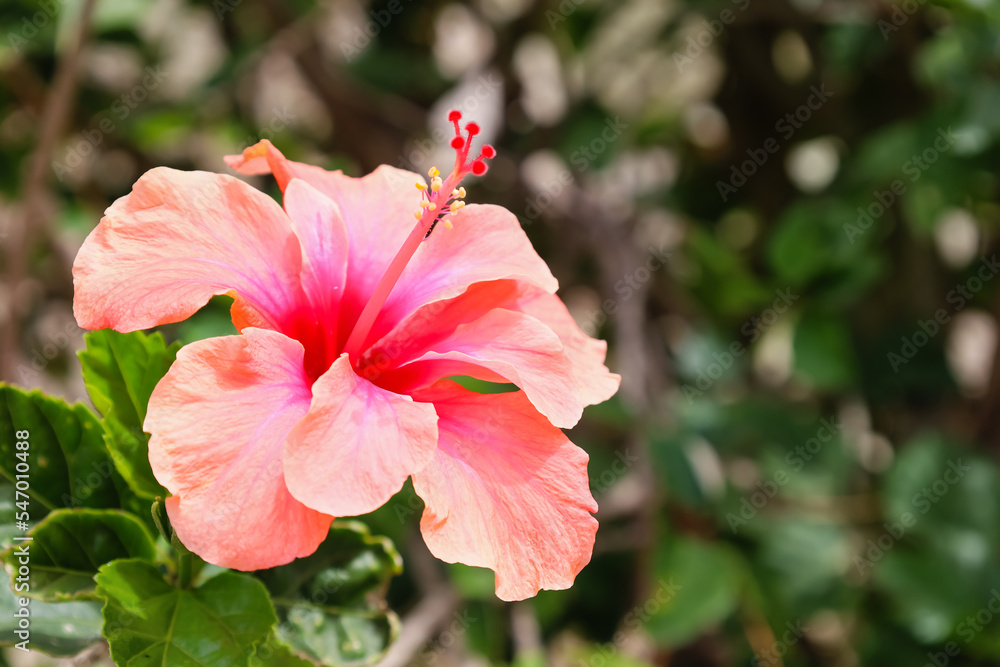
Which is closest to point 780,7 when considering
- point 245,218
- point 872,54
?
point 872,54

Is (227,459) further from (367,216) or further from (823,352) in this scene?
(823,352)

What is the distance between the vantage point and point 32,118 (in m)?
1.80

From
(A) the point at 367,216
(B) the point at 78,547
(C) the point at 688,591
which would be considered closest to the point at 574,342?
(A) the point at 367,216

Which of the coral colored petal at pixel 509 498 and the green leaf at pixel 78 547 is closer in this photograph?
the coral colored petal at pixel 509 498

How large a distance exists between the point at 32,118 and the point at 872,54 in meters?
1.87

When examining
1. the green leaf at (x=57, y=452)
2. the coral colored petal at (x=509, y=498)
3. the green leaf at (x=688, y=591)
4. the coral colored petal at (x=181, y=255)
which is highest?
the coral colored petal at (x=181, y=255)

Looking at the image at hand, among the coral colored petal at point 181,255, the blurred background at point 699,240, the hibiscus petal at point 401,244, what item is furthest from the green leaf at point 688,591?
the coral colored petal at point 181,255

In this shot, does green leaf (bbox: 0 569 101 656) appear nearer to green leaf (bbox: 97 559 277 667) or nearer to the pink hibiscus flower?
green leaf (bbox: 97 559 277 667)

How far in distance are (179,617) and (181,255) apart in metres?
0.28

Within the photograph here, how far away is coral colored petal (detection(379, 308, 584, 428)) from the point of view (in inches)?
22.4

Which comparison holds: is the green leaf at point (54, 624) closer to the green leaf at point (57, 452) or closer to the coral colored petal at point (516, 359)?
the green leaf at point (57, 452)

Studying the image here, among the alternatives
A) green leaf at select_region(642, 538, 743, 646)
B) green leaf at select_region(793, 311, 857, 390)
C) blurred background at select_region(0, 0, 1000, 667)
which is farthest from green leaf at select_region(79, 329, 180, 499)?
green leaf at select_region(793, 311, 857, 390)

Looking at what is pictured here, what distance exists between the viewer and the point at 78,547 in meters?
0.65

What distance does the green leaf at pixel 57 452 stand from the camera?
0.67 meters
